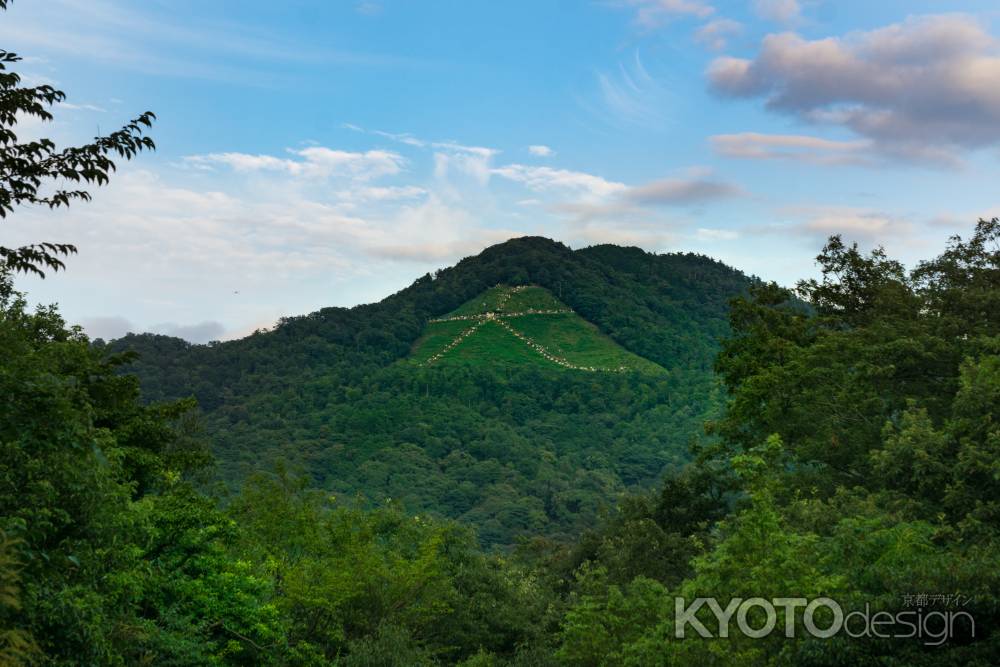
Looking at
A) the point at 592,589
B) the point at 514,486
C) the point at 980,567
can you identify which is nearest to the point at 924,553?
the point at 980,567

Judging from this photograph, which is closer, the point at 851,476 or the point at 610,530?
the point at 851,476

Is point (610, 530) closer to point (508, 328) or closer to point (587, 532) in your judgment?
point (587, 532)

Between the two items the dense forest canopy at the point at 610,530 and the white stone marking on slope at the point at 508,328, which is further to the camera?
the white stone marking on slope at the point at 508,328

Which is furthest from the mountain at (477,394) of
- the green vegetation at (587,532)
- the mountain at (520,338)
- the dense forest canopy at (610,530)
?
the dense forest canopy at (610,530)

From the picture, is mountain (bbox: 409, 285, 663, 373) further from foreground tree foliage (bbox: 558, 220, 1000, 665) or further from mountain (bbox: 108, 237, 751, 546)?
foreground tree foliage (bbox: 558, 220, 1000, 665)

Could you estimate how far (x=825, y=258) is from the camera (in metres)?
36.3

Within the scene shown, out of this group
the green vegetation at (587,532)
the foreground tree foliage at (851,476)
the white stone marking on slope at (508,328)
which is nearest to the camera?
the green vegetation at (587,532)

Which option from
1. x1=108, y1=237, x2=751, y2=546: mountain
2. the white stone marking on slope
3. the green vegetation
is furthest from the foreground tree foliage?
the white stone marking on slope

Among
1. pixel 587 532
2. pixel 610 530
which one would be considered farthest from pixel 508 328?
pixel 610 530

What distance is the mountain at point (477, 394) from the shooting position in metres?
123

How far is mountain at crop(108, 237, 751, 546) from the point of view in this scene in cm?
12300

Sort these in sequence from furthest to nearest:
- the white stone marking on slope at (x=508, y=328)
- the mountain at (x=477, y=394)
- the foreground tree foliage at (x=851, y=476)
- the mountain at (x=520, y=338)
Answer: the mountain at (x=520, y=338) < the white stone marking on slope at (x=508, y=328) < the mountain at (x=477, y=394) < the foreground tree foliage at (x=851, y=476)

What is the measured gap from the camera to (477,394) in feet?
528

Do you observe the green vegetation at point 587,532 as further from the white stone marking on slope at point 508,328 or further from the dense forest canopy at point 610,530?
the white stone marking on slope at point 508,328
